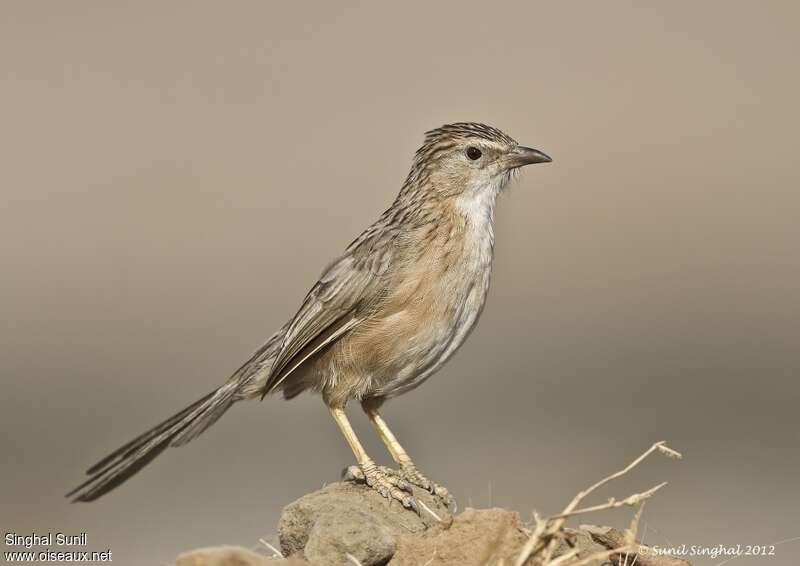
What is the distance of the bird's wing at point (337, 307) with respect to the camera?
7664 mm

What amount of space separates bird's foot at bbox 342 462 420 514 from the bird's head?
6.23 feet

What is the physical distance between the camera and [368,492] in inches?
270

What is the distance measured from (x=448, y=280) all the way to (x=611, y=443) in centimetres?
537

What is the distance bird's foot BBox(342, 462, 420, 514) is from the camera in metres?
6.89

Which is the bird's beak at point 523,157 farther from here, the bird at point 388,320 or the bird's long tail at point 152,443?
the bird's long tail at point 152,443

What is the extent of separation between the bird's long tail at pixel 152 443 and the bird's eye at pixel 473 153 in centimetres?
205

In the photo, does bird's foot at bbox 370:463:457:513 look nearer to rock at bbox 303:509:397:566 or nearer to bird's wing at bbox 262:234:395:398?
bird's wing at bbox 262:234:395:398

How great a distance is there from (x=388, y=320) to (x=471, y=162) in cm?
134

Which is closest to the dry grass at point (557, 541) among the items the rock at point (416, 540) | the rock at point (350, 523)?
the rock at point (416, 540)

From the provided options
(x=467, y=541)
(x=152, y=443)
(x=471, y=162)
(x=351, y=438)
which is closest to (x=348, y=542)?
(x=467, y=541)

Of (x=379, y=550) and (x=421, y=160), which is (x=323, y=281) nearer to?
(x=421, y=160)

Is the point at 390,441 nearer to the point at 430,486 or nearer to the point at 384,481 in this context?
the point at 430,486

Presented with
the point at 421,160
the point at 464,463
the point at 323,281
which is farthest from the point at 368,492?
the point at 464,463

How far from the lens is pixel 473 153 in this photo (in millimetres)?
8320
